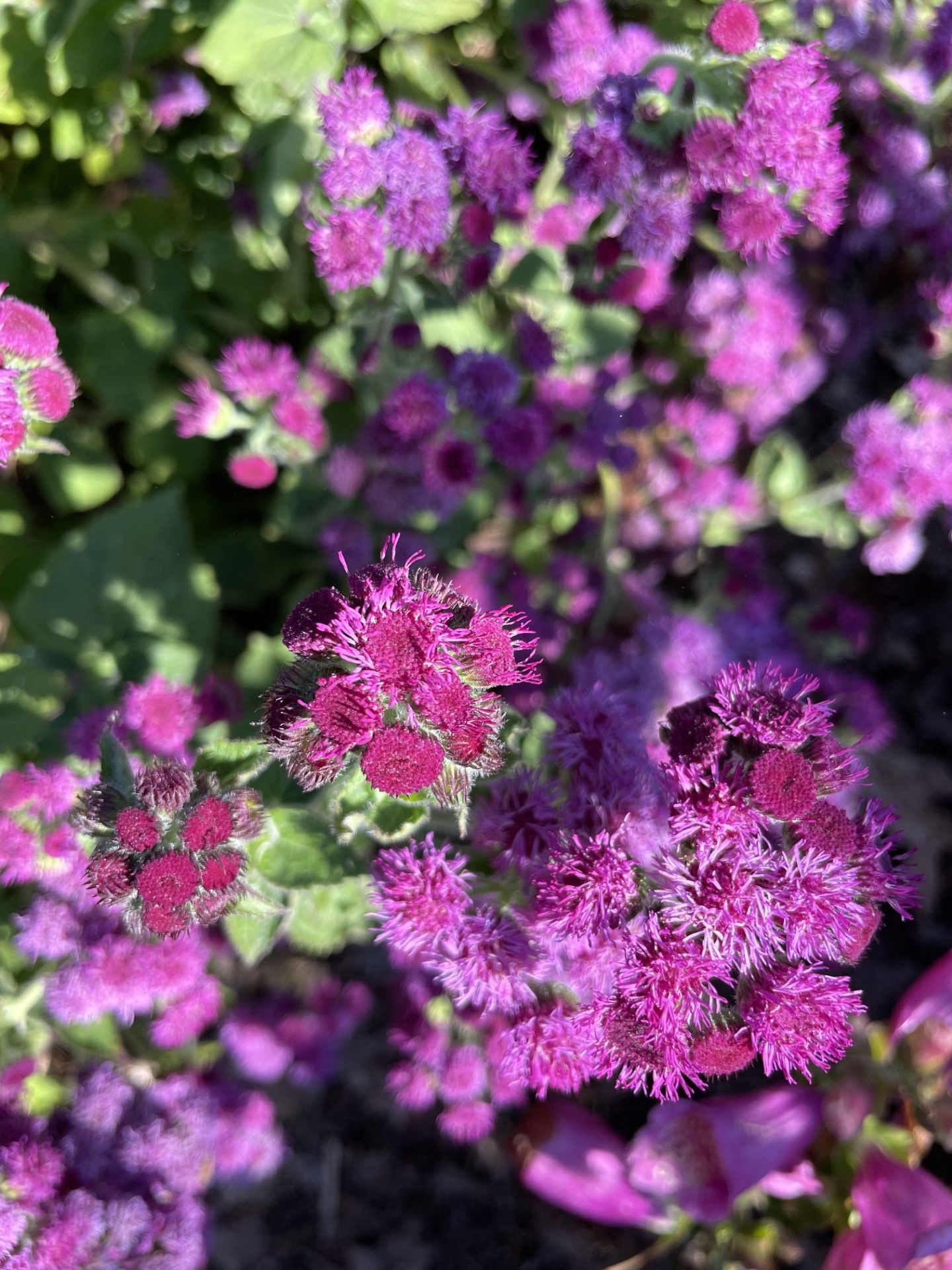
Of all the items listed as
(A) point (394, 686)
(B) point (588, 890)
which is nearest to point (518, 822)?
(B) point (588, 890)

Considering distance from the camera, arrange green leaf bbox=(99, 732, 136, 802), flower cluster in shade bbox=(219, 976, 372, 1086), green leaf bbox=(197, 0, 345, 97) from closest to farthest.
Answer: green leaf bbox=(99, 732, 136, 802), green leaf bbox=(197, 0, 345, 97), flower cluster in shade bbox=(219, 976, 372, 1086)

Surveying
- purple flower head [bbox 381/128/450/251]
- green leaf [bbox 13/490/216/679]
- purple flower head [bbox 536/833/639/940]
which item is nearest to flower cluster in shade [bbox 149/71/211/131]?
purple flower head [bbox 381/128/450/251]

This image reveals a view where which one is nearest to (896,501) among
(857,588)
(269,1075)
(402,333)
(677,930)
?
(857,588)

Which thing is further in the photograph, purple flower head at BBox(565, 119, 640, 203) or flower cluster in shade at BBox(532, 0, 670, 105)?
flower cluster in shade at BBox(532, 0, 670, 105)

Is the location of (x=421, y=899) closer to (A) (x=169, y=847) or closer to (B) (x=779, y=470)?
(A) (x=169, y=847)

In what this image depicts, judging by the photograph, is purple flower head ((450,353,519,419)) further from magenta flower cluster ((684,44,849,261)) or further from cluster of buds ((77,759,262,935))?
cluster of buds ((77,759,262,935))

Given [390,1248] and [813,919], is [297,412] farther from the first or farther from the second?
[390,1248]

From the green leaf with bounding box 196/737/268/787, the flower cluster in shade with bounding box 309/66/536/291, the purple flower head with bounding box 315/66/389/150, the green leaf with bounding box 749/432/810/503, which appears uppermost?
the purple flower head with bounding box 315/66/389/150
